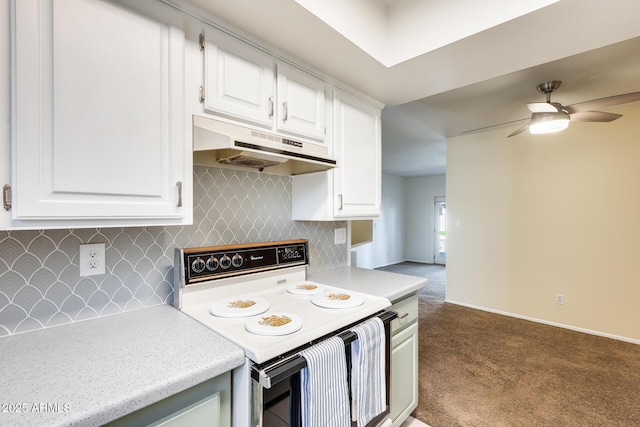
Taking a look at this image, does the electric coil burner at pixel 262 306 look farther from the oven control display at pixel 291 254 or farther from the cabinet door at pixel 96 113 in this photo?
the cabinet door at pixel 96 113

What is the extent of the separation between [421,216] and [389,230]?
104 cm

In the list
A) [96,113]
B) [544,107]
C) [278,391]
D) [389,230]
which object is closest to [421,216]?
[389,230]

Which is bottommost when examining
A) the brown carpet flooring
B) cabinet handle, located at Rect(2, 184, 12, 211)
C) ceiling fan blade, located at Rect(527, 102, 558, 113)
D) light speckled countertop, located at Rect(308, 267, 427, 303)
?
the brown carpet flooring

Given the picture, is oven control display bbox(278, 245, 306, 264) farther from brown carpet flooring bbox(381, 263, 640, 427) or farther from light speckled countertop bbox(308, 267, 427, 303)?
brown carpet flooring bbox(381, 263, 640, 427)

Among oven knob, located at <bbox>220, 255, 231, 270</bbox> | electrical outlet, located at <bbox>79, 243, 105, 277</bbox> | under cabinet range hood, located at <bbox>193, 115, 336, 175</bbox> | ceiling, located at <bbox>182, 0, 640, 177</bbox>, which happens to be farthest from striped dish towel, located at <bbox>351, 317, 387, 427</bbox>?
ceiling, located at <bbox>182, 0, 640, 177</bbox>

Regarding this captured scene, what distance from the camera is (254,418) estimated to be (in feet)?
3.08

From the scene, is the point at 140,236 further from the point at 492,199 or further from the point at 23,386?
the point at 492,199

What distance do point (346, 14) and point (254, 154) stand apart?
0.79 metres

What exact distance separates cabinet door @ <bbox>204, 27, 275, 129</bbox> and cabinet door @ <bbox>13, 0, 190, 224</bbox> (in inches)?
5.1

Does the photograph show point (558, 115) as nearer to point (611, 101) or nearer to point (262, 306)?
point (611, 101)

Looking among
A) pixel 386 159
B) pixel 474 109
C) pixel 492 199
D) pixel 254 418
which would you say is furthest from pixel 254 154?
pixel 386 159

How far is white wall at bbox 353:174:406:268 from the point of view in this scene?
7289 mm

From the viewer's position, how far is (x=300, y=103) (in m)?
1.57

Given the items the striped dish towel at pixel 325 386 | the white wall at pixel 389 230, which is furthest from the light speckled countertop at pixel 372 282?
the white wall at pixel 389 230
